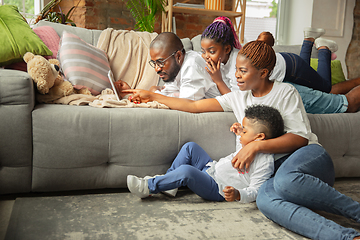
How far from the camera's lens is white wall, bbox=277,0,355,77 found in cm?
381

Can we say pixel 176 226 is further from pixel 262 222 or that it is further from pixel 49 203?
pixel 49 203

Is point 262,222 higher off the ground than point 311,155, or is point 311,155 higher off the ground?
point 311,155

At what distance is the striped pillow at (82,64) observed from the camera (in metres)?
1.70

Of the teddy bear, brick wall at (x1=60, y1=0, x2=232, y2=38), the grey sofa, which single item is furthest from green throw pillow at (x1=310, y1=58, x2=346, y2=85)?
brick wall at (x1=60, y1=0, x2=232, y2=38)

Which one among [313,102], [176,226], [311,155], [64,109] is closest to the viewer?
[176,226]

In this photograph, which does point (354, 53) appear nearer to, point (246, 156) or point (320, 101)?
point (320, 101)

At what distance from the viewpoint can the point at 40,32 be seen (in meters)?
1.81

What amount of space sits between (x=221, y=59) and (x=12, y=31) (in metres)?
1.11

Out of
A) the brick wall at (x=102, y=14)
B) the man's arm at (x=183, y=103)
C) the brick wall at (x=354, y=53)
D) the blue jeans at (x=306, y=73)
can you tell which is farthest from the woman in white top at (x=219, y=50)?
the brick wall at (x=354, y=53)

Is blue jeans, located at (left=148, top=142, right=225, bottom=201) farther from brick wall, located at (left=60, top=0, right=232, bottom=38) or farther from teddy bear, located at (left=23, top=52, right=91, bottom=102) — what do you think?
brick wall, located at (left=60, top=0, right=232, bottom=38)

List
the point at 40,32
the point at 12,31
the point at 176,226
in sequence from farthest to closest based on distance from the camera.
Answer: the point at 40,32
the point at 12,31
the point at 176,226

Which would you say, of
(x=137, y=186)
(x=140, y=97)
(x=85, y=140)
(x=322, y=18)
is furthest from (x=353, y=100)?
(x=322, y=18)

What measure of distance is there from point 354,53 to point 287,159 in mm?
3638

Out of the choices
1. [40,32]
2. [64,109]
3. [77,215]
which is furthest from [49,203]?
[40,32]
